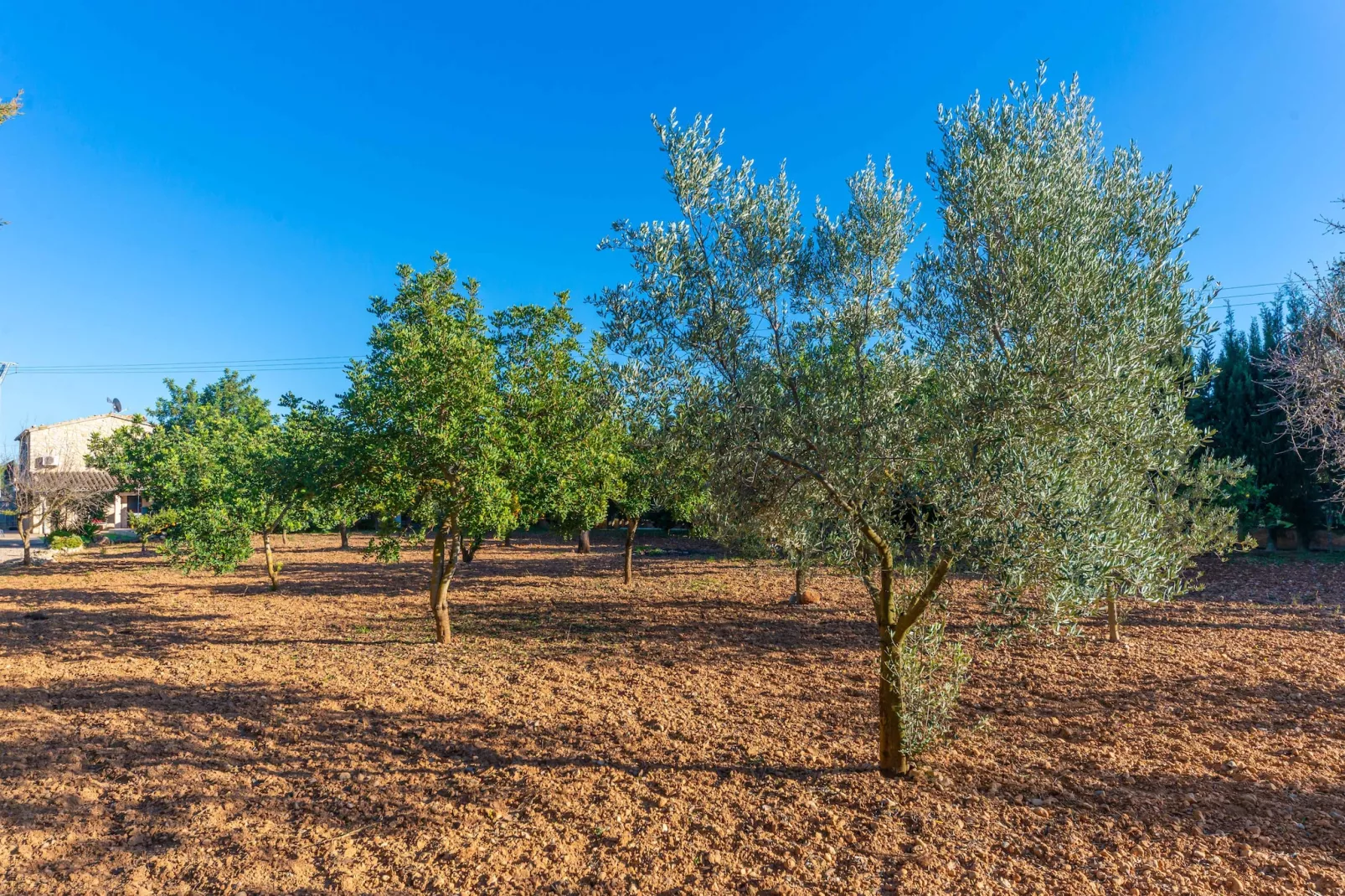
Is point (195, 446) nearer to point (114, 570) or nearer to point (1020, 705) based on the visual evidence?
point (114, 570)

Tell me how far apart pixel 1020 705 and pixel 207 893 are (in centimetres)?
1009

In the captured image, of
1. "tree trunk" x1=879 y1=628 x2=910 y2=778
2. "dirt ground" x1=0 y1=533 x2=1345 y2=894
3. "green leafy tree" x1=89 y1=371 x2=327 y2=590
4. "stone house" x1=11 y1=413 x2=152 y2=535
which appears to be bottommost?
"dirt ground" x1=0 y1=533 x2=1345 y2=894

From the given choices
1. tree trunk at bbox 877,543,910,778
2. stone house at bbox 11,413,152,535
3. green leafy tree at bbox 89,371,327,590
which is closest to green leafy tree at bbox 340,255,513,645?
green leafy tree at bbox 89,371,327,590

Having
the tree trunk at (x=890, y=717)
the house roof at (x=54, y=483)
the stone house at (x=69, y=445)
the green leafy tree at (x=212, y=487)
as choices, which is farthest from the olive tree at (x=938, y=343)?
the stone house at (x=69, y=445)

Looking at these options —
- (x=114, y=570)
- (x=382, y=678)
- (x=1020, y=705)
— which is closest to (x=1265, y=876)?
(x=1020, y=705)

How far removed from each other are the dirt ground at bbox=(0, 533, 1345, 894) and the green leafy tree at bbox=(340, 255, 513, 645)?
301 cm

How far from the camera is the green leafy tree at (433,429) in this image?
11961 millimetres

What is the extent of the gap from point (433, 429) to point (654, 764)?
717cm

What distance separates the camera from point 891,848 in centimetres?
590

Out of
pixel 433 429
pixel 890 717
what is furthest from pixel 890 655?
pixel 433 429

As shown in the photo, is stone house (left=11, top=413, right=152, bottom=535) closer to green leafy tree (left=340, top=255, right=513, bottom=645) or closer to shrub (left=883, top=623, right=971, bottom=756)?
green leafy tree (left=340, top=255, right=513, bottom=645)

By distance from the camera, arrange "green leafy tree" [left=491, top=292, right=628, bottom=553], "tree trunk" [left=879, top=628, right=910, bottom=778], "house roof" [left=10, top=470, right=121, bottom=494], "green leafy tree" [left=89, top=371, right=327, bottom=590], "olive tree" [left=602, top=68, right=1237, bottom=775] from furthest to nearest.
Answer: "house roof" [left=10, top=470, right=121, bottom=494]
"green leafy tree" [left=89, top=371, right=327, bottom=590]
"green leafy tree" [left=491, top=292, right=628, bottom=553]
"tree trunk" [left=879, top=628, right=910, bottom=778]
"olive tree" [left=602, top=68, right=1237, bottom=775]

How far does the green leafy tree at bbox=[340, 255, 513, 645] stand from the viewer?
11961 mm

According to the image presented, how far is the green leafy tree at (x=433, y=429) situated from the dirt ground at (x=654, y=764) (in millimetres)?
3010
